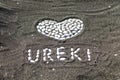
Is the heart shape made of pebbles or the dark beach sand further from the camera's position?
the heart shape made of pebbles

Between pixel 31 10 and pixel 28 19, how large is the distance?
311 millimetres

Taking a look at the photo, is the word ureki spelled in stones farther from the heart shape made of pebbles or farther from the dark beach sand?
the heart shape made of pebbles

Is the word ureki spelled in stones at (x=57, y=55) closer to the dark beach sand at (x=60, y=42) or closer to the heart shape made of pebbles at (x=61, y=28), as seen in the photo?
the dark beach sand at (x=60, y=42)

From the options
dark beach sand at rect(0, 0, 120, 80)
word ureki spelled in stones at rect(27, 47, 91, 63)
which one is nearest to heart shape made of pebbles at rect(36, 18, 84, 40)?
dark beach sand at rect(0, 0, 120, 80)

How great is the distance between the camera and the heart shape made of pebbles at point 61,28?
555 centimetres

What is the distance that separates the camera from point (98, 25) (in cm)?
579

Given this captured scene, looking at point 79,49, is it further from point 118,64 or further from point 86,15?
point 86,15

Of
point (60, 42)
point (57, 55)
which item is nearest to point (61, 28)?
point (60, 42)

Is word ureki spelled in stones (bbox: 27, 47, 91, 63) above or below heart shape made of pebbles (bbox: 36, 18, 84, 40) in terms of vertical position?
below

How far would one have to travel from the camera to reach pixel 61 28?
224 inches

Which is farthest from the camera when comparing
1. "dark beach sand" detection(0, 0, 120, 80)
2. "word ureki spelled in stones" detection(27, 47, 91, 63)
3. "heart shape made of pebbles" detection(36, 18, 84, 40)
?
"heart shape made of pebbles" detection(36, 18, 84, 40)

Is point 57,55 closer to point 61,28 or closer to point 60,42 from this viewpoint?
point 60,42

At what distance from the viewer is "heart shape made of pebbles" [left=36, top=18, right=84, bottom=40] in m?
5.55

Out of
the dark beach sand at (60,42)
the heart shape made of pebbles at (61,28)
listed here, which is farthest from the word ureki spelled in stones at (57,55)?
the heart shape made of pebbles at (61,28)
